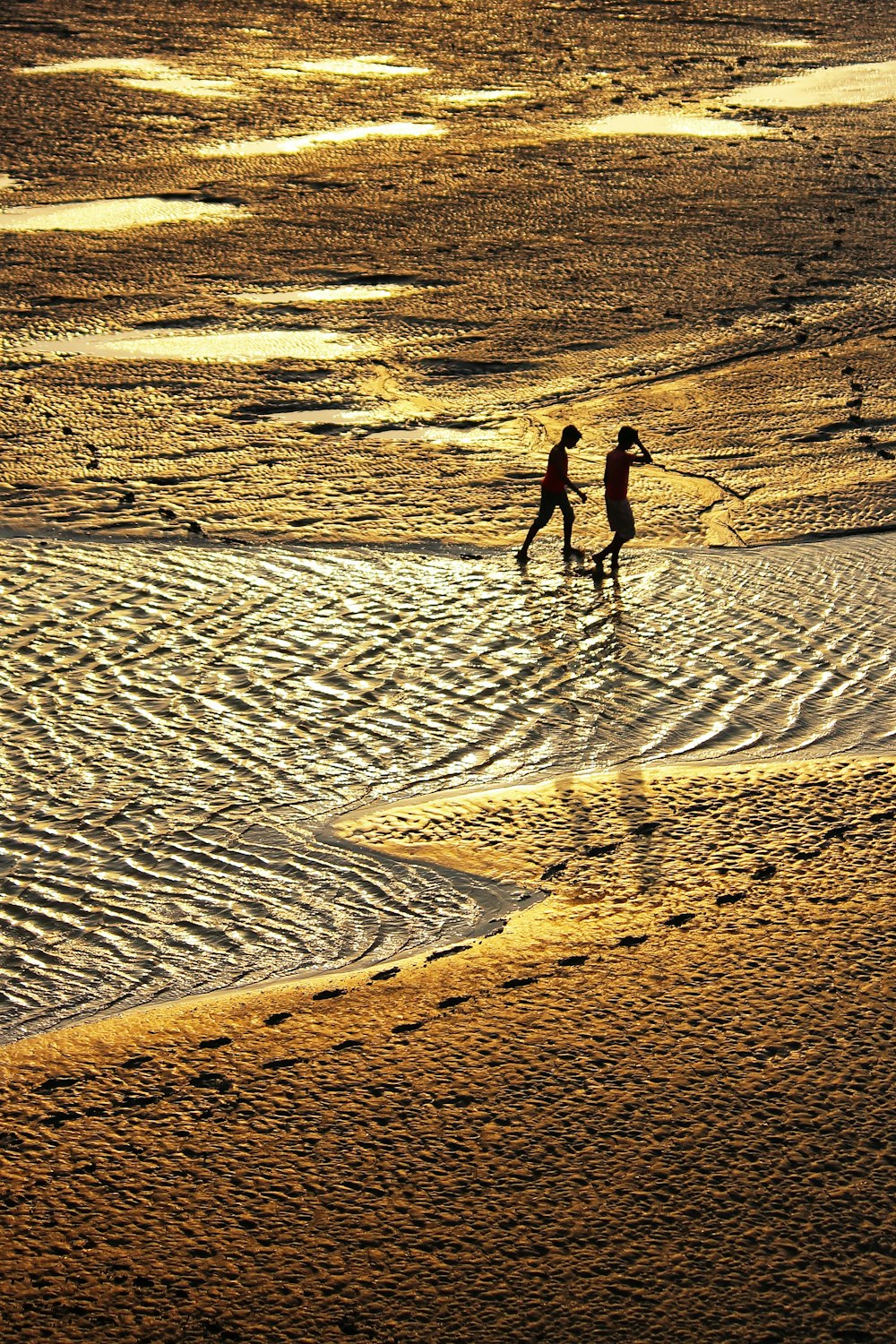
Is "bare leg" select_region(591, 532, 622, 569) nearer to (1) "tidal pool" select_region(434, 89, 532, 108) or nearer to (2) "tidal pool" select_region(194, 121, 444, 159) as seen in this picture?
(2) "tidal pool" select_region(194, 121, 444, 159)

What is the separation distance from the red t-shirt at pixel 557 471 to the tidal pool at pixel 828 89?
14356 mm

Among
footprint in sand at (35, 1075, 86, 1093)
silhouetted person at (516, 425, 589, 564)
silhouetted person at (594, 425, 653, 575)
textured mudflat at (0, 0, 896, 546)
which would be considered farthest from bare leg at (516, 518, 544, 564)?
footprint in sand at (35, 1075, 86, 1093)

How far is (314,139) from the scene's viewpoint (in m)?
22.8

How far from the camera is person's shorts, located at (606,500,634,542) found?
39.3 feet

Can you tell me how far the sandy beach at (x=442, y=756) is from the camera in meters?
6.15

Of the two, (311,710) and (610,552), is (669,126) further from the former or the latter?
(311,710)

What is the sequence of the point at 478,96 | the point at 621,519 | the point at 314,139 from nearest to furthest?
the point at 621,519 → the point at 314,139 → the point at 478,96

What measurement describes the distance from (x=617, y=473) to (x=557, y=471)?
1.39ft

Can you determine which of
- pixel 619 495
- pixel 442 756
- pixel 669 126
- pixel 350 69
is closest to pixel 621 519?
pixel 619 495

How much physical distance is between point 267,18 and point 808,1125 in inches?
978

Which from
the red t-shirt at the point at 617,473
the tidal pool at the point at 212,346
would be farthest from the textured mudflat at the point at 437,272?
the red t-shirt at the point at 617,473

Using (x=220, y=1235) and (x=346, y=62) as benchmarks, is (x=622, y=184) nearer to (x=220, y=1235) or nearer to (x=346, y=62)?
(x=346, y=62)

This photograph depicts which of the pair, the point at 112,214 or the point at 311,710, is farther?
→ the point at 112,214

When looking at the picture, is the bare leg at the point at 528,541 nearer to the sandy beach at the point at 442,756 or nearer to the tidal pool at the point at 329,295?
the sandy beach at the point at 442,756
